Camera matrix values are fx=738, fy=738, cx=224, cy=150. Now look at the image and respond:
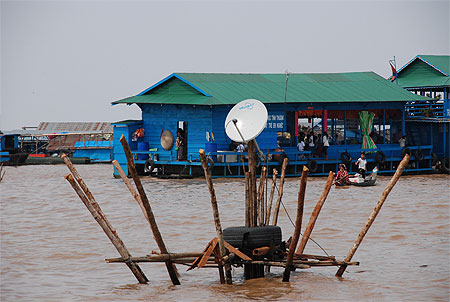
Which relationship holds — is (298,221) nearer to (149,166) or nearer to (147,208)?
(147,208)

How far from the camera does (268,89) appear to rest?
33844mm

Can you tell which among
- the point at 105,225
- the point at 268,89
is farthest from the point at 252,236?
the point at 268,89

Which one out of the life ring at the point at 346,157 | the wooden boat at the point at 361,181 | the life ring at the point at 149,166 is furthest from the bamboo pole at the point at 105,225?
the life ring at the point at 346,157

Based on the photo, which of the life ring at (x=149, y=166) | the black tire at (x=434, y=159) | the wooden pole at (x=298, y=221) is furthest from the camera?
the black tire at (x=434, y=159)

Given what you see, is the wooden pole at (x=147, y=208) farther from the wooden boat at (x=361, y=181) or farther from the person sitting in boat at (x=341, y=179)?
the wooden boat at (x=361, y=181)

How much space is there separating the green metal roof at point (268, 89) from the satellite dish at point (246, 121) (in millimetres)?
17483

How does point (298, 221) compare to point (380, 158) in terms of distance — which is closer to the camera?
point (298, 221)

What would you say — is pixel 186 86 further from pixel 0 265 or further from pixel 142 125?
pixel 0 265

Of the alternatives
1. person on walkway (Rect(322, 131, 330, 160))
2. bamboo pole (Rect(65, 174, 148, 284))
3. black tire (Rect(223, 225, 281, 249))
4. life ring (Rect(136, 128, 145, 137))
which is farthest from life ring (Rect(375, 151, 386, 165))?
bamboo pole (Rect(65, 174, 148, 284))

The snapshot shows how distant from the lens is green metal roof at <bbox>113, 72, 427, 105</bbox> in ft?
105

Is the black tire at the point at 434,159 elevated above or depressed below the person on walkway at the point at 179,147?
below

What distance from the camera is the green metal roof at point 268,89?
3206 cm

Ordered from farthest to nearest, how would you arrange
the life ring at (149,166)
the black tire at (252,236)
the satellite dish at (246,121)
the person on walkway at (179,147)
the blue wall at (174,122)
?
the person on walkway at (179,147) → the blue wall at (174,122) → the life ring at (149,166) → the satellite dish at (246,121) → the black tire at (252,236)

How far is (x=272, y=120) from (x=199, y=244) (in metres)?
17.0
